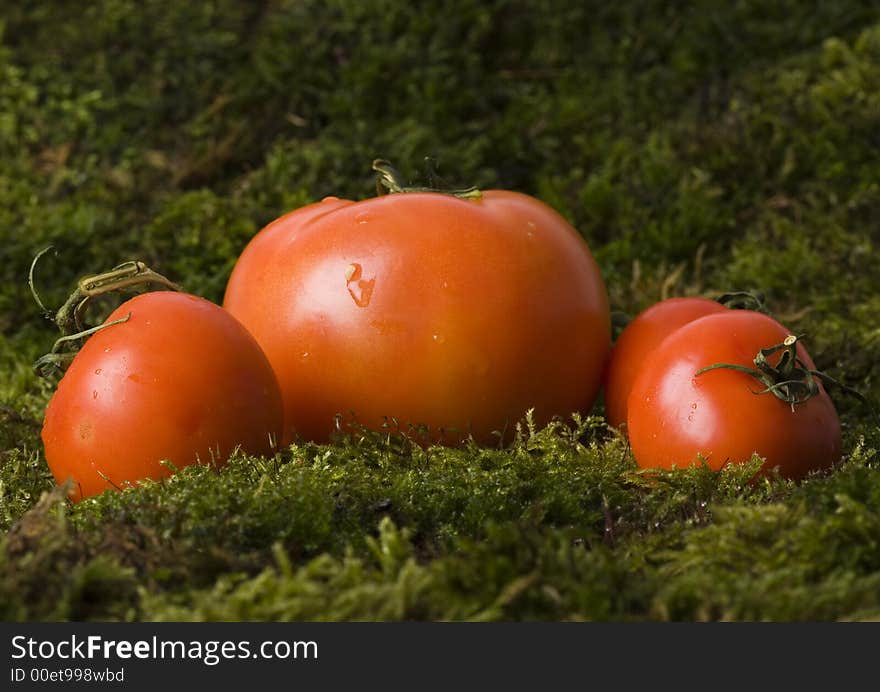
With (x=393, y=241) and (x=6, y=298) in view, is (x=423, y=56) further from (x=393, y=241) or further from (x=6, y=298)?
(x=393, y=241)

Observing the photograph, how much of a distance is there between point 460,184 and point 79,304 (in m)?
1.88

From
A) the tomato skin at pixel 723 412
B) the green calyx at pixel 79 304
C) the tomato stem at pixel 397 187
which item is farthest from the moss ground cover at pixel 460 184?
the tomato stem at pixel 397 187

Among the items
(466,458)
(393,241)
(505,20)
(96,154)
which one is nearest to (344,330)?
(393,241)

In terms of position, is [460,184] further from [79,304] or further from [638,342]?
[79,304]

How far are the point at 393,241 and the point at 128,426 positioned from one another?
0.67 meters

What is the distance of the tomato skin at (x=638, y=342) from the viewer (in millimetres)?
2605

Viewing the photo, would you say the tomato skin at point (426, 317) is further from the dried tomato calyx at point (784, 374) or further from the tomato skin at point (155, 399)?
the dried tomato calyx at point (784, 374)

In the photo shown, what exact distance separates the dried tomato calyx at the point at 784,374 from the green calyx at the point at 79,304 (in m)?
1.21

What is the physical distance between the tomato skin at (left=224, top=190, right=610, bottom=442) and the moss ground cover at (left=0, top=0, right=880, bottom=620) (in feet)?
0.36

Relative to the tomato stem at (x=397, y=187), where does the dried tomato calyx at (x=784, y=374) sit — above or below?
below

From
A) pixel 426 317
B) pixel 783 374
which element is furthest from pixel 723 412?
pixel 426 317

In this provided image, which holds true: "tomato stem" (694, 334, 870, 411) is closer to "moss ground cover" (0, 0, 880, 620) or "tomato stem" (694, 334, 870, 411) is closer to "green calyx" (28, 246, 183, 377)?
"moss ground cover" (0, 0, 880, 620)

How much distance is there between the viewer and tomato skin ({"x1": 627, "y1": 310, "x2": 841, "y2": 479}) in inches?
87.5

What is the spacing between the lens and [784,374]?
2250 millimetres
